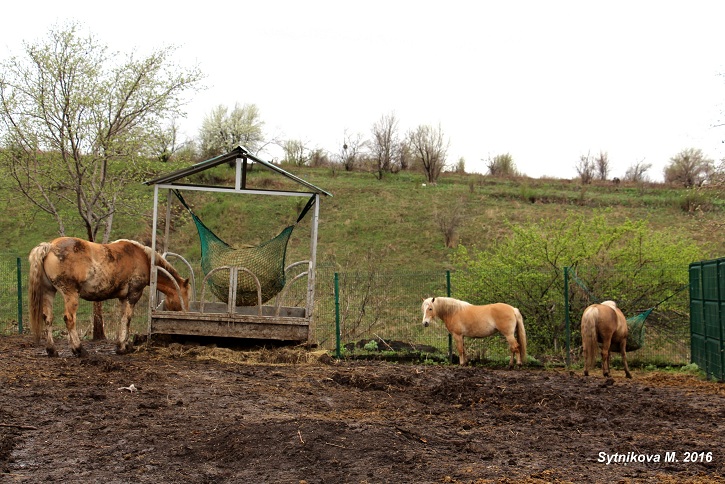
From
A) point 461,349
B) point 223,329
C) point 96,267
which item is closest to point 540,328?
point 461,349

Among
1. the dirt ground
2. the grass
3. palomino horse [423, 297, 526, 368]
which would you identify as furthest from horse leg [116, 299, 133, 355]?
the grass

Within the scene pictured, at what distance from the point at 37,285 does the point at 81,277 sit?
23.4 inches

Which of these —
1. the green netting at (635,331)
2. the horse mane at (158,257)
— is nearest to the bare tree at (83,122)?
the horse mane at (158,257)

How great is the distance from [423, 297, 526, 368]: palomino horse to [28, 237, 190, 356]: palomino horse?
4.29 metres

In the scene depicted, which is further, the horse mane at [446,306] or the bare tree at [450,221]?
the bare tree at [450,221]

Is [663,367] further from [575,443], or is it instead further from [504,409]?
[575,443]

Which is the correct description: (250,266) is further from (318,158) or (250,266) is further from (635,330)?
(318,158)

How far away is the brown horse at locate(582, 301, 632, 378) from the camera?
9617 mm

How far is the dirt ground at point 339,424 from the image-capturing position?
4641 mm

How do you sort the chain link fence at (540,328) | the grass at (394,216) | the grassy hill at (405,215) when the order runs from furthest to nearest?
the grassy hill at (405,215) → the grass at (394,216) → the chain link fence at (540,328)

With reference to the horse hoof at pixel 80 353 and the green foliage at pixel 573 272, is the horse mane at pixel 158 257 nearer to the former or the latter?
the horse hoof at pixel 80 353

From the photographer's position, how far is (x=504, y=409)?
23.1 feet

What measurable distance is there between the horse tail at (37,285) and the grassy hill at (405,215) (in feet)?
48.3

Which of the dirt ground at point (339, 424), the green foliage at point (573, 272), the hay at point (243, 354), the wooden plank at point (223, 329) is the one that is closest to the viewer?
the dirt ground at point (339, 424)
